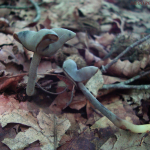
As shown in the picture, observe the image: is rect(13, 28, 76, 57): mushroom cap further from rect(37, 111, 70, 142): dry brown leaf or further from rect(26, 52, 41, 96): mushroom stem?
rect(37, 111, 70, 142): dry brown leaf

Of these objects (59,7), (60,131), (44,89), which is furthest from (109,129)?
(59,7)

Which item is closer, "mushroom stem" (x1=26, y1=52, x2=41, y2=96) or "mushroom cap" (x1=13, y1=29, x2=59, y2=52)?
"mushroom cap" (x1=13, y1=29, x2=59, y2=52)

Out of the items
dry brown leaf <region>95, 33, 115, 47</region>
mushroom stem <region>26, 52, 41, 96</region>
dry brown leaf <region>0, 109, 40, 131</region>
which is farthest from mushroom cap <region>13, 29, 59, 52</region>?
dry brown leaf <region>95, 33, 115, 47</region>

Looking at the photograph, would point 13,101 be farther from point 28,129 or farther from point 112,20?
point 112,20

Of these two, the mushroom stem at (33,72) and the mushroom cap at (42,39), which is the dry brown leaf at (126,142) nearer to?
the mushroom stem at (33,72)

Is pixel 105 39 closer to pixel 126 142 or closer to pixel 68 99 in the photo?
pixel 68 99

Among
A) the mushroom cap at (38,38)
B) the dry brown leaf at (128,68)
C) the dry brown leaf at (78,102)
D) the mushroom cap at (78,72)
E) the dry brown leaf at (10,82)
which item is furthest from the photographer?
the dry brown leaf at (128,68)

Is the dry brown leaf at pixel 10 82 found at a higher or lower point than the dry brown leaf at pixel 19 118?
higher

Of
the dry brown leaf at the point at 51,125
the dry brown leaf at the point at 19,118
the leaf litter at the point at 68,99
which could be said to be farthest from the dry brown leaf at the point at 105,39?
the dry brown leaf at the point at 19,118

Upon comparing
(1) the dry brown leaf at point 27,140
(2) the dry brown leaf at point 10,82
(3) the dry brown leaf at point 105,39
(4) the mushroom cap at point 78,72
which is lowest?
(1) the dry brown leaf at point 27,140
